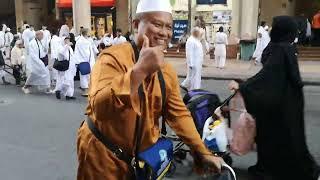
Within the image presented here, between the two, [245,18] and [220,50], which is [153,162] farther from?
[245,18]

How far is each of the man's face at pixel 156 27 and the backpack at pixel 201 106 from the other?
9.90 feet

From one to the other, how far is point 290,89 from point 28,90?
9.31 meters

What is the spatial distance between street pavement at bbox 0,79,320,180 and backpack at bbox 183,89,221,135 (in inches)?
21.8

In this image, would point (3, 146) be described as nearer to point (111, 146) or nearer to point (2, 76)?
point (111, 146)

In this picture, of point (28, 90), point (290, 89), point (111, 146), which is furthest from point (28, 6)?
point (111, 146)

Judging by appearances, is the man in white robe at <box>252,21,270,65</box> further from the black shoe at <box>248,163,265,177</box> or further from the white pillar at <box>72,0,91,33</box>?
the black shoe at <box>248,163,265,177</box>

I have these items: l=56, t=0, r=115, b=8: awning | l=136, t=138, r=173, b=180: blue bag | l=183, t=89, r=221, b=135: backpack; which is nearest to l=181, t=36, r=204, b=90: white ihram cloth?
l=183, t=89, r=221, b=135: backpack

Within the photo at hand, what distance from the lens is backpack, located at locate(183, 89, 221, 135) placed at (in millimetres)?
5221

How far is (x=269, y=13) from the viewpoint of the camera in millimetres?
24578

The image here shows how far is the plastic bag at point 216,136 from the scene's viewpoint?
4973 mm

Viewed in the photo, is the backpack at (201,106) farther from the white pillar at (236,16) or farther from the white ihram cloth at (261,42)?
the white pillar at (236,16)

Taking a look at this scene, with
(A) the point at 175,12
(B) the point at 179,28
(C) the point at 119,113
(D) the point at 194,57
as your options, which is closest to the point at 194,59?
(D) the point at 194,57

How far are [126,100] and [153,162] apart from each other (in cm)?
55

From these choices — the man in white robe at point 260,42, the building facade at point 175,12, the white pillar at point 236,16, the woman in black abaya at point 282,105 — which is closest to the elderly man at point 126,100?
the woman in black abaya at point 282,105
